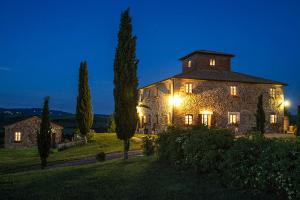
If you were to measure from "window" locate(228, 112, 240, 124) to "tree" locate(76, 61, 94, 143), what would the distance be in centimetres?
1634

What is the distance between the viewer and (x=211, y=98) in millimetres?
35406

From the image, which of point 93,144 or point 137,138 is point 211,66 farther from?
point 93,144

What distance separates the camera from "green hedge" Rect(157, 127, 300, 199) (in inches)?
282

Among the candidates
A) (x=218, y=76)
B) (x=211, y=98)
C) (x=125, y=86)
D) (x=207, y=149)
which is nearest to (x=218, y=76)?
(x=218, y=76)

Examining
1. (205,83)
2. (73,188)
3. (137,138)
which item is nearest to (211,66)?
(205,83)

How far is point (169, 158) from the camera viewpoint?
12492 mm

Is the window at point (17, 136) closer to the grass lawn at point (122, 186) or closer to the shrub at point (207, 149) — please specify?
the grass lawn at point (122, 186)

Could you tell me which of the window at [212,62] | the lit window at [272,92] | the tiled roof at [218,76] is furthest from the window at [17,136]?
the lit window at [272,92]

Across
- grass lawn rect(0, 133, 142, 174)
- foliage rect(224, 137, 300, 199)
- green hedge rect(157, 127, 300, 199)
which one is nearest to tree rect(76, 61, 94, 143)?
grass lawn rect(0, 133, 142, 174)

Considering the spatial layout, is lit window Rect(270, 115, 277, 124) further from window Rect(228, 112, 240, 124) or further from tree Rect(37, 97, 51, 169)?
tree Rect(37, 97, 51, 169)

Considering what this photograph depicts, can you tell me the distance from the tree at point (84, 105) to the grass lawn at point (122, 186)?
2197 centimetres

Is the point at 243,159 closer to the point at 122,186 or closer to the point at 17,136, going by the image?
the point at 122,186

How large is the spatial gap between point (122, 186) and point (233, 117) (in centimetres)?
2922

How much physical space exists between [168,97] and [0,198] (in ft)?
87.3
